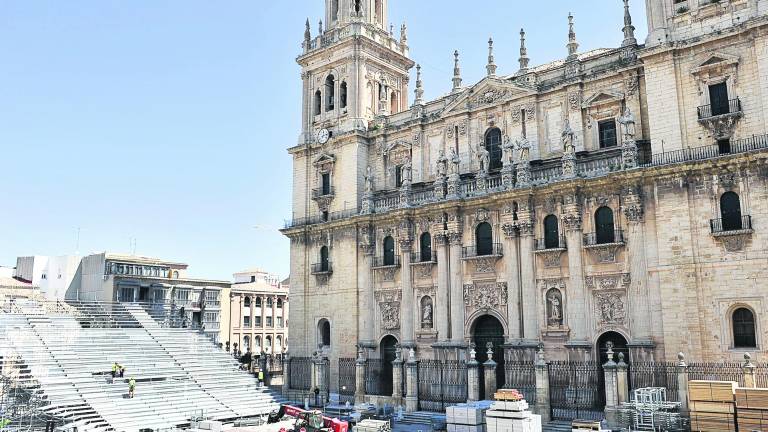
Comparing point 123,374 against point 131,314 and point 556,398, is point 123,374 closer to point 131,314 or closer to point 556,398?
point 131,314

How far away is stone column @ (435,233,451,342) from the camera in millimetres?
35219

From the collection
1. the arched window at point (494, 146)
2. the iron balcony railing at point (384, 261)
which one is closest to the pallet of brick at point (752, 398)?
the arched window at point (494, 146)

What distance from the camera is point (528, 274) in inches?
1276

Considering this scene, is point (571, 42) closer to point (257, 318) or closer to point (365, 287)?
point (365, 287)

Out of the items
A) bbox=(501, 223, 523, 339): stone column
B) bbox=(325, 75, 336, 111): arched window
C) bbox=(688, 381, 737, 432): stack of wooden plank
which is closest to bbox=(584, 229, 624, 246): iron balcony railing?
bbox=(501, 223, 523, 339): stone column

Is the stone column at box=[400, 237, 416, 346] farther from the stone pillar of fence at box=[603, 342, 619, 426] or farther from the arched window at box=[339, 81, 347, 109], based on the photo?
the stone pillar of fence at box=[603, 342, 619, 426]

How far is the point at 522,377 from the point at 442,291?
6.44 meters

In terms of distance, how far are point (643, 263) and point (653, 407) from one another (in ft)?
23.2

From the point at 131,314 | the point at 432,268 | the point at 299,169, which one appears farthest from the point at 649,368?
the point at 131,314

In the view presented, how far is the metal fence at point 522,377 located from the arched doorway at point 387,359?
7666mm

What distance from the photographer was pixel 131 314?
42625 mm

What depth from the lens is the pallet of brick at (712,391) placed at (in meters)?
21.8

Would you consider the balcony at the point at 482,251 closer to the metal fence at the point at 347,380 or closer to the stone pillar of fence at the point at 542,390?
the stone pillar of fence at the point at 542,390

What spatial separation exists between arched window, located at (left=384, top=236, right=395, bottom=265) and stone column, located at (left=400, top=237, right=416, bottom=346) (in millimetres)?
1020
